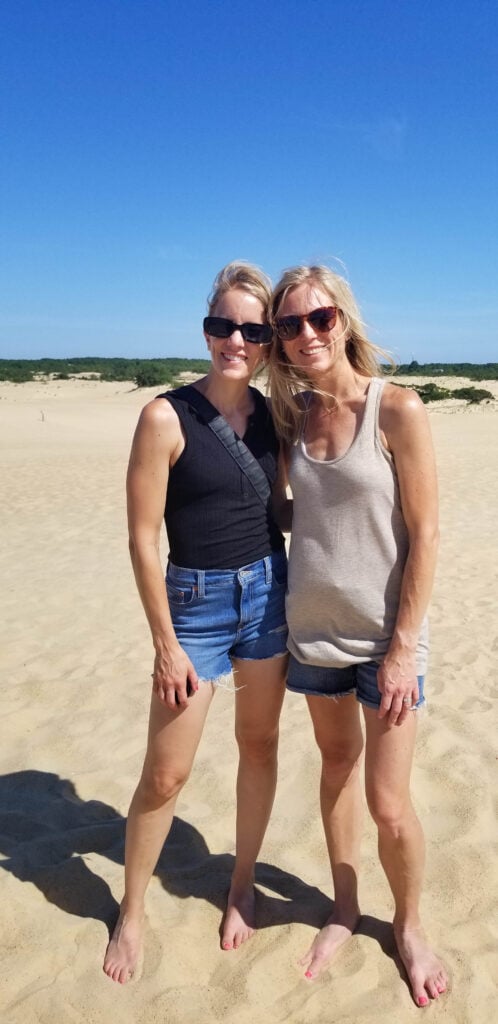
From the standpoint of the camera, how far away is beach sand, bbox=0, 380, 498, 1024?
7.86 feet

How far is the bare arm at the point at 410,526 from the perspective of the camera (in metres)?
2.12

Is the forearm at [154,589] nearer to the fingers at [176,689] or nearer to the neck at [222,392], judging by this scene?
the fingers at [176,689]

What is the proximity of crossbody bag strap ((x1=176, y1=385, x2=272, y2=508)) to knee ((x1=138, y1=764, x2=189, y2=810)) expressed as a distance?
923mm

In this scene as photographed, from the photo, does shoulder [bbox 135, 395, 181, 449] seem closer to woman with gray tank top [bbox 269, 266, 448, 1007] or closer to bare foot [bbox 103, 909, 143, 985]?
woman with gray tank top [bbox 269, 266, 448, 1007]

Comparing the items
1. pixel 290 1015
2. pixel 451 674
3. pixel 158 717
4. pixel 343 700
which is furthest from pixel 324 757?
pixel 451 674

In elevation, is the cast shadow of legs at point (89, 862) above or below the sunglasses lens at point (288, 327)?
below

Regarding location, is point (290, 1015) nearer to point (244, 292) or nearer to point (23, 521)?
point (244, 292)

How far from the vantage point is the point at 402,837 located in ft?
7.73

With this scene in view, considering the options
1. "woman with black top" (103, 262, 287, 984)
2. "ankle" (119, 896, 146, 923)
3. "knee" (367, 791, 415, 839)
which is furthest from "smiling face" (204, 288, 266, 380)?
"ankle" (119, 896, 146, 923)

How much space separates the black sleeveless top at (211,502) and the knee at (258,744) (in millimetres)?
617

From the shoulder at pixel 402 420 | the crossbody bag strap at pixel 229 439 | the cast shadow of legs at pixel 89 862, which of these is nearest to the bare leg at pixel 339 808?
the cast shadow of legs at pixel 89 862

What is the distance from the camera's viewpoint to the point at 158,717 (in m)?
2.41

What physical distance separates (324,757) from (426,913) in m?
0.76

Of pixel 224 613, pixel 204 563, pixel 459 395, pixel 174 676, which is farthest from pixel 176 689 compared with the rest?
pixel 459 395
